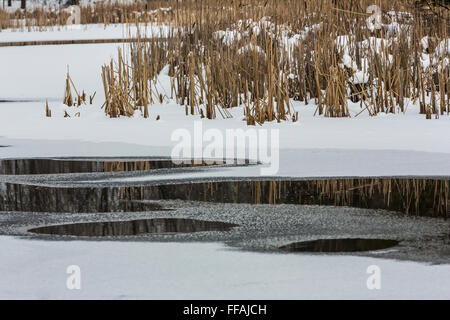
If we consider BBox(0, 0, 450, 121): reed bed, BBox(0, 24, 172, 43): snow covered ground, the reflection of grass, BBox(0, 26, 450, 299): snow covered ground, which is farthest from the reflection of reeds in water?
BBox(0, 24, 172, 43): snow covered ground

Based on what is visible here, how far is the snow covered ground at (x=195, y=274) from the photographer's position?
9.39ft

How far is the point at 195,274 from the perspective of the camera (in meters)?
3.10

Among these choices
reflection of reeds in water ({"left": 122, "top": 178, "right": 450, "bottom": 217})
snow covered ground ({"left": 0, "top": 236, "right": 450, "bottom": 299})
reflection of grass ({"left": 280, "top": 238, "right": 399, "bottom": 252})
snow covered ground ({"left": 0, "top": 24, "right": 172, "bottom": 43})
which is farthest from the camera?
snow covered ground ({"left": 0, "top": 24, "right": 172, "bottom": 43})

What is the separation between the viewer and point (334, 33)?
8875 mm

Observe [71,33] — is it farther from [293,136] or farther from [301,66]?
[293,136]

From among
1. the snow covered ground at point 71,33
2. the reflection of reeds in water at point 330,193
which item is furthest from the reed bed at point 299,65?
the snow covered ground at point 71,33

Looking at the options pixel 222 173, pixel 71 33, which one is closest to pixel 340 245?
pixel 222 173

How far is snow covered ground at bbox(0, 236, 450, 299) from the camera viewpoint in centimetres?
286

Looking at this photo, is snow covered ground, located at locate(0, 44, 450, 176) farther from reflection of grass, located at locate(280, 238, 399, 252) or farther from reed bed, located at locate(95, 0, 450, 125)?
reflection of grass, located at locate(280, 238, 399, 252)

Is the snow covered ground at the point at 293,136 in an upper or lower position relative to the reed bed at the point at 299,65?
lower

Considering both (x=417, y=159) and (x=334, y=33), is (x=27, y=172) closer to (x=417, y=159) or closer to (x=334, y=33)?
(x=417, y=159)

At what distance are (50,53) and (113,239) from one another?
11831 mm

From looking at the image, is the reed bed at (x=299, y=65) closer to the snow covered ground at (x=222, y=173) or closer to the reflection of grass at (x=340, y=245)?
the snow covered ground at (x=222, y=173)
